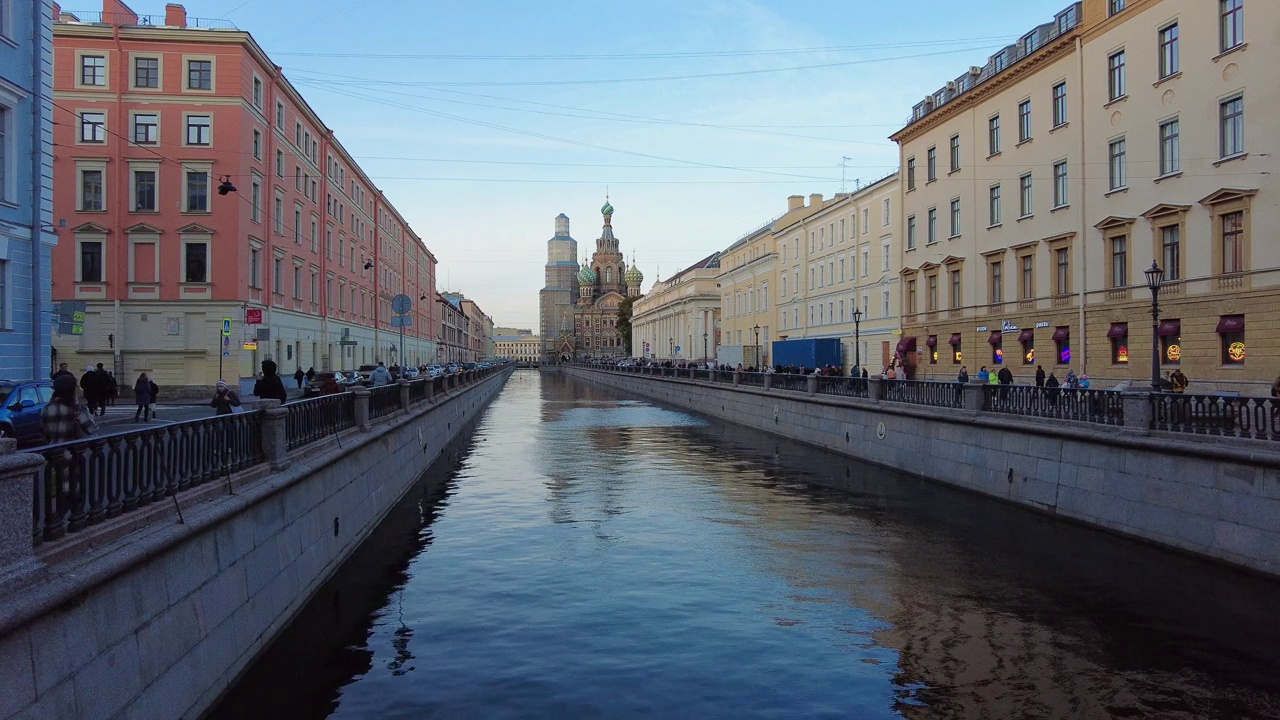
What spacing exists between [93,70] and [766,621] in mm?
39467

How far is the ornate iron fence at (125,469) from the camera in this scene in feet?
20.0

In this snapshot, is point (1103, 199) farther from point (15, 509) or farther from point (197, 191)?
point (197, 191)

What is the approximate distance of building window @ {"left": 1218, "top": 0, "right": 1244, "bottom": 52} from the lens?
25859mm

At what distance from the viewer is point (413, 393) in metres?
30.0

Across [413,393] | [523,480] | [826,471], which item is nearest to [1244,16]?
[826,471]

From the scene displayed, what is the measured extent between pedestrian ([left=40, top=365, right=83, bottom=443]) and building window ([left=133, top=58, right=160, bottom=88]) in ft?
112

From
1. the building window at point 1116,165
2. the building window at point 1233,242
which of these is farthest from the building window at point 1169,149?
the building window at point 1233,242

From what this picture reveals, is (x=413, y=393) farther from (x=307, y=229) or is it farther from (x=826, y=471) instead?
(x=307, y=229)

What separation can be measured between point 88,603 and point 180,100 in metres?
38.6

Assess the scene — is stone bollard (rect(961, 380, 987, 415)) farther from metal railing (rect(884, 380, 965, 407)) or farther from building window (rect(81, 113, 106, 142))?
building window (rect(81, 113, 106, 142))

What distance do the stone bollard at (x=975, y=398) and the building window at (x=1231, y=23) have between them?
14.1 meters

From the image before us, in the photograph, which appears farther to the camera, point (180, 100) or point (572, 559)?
point (180, 100)

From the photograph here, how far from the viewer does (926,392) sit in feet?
79.4

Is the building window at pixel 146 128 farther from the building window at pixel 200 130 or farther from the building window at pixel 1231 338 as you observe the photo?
the building window at pixel 1231 338
